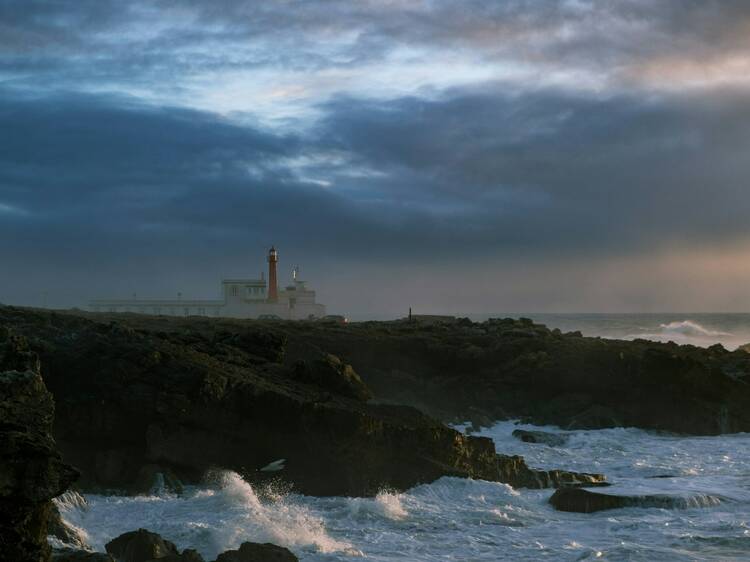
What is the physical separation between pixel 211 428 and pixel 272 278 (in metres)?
55.9

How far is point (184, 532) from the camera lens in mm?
12930

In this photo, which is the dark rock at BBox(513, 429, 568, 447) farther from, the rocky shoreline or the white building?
the white building

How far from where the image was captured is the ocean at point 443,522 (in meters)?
13.0

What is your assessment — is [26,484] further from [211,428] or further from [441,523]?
[211,428]

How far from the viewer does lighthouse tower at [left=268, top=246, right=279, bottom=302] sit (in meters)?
70.2

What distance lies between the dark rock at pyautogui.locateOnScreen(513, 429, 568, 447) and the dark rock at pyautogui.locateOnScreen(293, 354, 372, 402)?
18.0ft

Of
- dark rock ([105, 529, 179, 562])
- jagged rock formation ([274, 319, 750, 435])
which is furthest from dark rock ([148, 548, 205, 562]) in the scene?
jagged rock formation ([274, 319, 750, 435])

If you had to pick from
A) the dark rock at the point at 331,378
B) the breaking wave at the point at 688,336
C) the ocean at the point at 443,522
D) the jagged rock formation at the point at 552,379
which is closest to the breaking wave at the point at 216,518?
the ocean at the point at 443,522

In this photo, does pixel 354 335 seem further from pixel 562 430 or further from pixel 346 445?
pixel 346 445

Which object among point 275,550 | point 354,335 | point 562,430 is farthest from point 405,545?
point 354,335

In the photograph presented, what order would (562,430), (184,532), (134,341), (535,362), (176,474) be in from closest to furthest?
(184,532)
(176,474)
(134,341)
(562,430)
(535,362)

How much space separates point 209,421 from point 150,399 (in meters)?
1.07

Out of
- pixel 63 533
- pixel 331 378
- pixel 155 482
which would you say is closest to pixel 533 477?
pixel 331 378

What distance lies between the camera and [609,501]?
15977 mm
